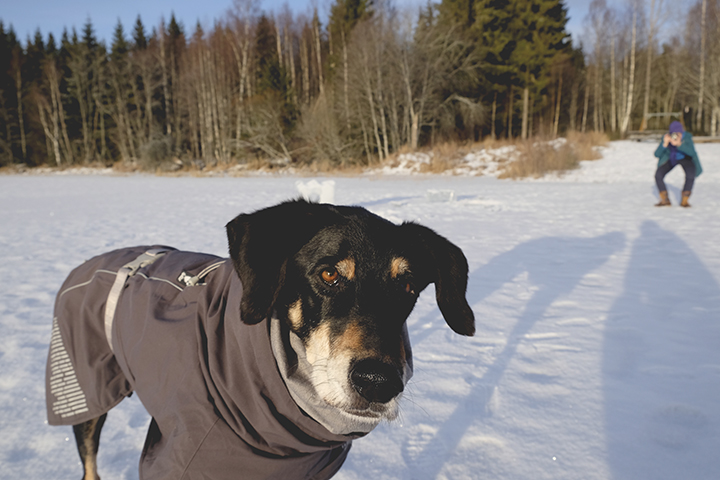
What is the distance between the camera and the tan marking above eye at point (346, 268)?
169 centimetres

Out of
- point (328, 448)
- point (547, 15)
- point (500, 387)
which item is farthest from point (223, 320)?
point (547, 15)

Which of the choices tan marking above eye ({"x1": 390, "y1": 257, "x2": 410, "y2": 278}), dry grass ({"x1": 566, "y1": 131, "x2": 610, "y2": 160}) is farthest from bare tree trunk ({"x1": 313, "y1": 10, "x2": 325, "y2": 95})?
tan marking above eye ({"x1": 390, "y1": 257, "x2": 410, "y2": 278})

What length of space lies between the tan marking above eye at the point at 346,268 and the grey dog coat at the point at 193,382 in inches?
14.4

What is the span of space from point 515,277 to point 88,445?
4.64 metres

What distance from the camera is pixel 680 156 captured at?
9.62 metres

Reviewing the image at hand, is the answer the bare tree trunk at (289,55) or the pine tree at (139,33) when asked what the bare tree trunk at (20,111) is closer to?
the pine tree at (139,33)

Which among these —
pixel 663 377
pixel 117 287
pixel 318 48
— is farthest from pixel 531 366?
pixel 318 48

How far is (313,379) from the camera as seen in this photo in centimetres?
155

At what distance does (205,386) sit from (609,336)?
3.37 meters

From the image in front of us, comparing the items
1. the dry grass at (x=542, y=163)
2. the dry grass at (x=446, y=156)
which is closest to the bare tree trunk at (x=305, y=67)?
the dry grass at (x=446, y=156)

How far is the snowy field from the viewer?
2178 millimetres

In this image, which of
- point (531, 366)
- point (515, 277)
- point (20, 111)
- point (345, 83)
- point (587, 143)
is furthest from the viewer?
point (20, 111)

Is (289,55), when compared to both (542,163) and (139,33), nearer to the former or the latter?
(139,33)

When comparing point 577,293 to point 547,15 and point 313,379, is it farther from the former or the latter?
point 547,15
